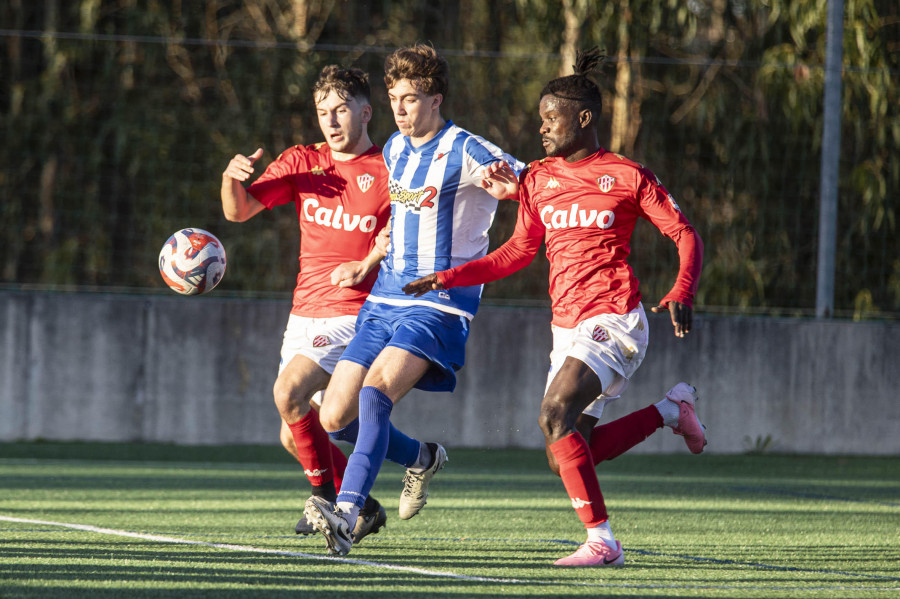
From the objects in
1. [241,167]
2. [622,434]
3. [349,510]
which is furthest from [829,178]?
[349,510]

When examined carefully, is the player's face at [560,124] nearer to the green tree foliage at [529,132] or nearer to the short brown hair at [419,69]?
the short brown hair at [419,69]

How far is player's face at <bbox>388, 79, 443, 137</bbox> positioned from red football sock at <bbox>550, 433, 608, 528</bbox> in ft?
4.95

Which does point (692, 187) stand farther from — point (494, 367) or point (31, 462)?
point (31, 462)

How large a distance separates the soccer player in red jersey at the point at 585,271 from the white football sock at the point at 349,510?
2.67ft

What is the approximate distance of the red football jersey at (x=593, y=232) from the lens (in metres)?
5.07

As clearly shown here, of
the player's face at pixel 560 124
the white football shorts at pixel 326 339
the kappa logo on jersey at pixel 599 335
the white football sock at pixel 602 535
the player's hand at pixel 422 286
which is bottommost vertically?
the white football sock at pixel 602 535

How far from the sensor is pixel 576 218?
5.16 metres

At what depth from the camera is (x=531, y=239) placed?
543 centimetres

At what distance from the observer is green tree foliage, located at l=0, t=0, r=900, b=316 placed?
10797 millimetres

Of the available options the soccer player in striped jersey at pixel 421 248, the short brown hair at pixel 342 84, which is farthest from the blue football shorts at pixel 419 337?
the short brown hair at pixel 342 84

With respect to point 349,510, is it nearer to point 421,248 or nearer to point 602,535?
point 602,535

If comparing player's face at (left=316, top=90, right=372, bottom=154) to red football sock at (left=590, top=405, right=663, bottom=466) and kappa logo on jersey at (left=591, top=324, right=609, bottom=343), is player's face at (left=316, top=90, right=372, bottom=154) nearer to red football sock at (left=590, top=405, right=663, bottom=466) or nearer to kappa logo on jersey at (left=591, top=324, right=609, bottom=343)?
kappa logo on jersey at (left=591, top=324, right=609, bottom=343)

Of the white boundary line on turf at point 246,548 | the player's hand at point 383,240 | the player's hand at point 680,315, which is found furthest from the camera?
the player's hand at point 383,240

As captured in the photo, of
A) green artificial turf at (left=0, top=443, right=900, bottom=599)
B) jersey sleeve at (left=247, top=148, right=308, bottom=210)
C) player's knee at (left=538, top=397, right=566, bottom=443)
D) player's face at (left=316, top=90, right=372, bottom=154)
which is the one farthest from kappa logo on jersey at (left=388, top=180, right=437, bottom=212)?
green artificial turf at (left=0, top=443, right=900, bottom=599)
